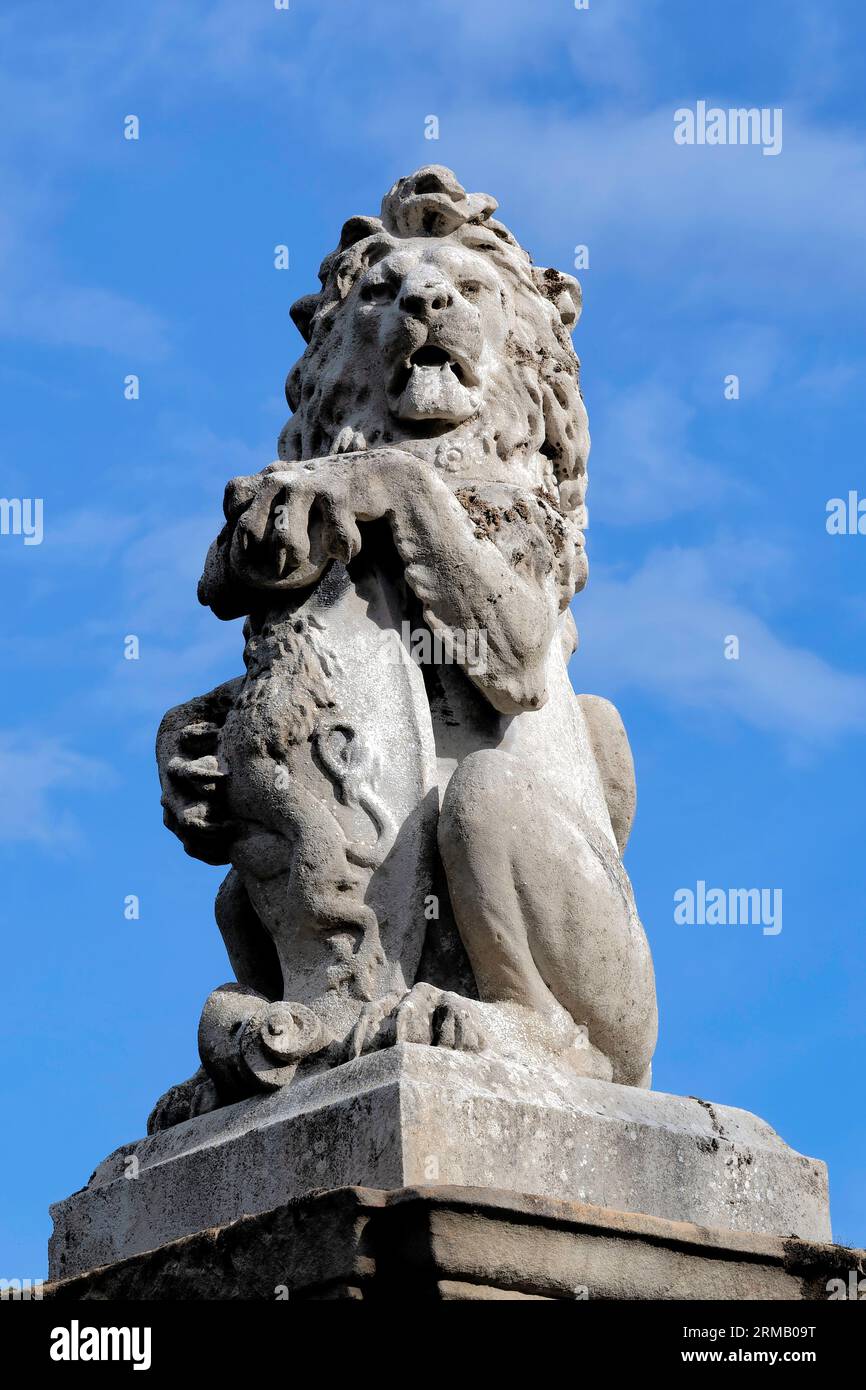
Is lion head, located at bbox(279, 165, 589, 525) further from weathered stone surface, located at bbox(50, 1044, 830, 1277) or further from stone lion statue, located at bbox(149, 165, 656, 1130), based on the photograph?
weathered stone surface, located at bbox(50, 1044, 830, 1277)

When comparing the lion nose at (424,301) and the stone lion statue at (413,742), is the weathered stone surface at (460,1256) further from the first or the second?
the lion nose at (424,301)

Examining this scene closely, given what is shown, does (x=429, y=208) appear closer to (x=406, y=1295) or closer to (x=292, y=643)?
(x=292, y=643)

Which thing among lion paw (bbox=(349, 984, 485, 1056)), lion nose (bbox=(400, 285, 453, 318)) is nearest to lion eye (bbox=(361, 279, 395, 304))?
lion nose (bbox=(400, 285, 453, 318))

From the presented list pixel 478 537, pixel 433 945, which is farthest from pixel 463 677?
pixel 433 945

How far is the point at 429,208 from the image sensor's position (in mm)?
8820

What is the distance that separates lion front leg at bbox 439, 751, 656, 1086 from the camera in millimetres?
7246

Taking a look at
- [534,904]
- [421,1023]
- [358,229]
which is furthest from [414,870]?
[358,229]

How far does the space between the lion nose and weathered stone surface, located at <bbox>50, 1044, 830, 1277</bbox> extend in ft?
10.1

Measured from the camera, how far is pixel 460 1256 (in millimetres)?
6191

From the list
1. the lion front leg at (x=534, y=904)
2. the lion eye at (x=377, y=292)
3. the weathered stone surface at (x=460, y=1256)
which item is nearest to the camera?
the weathered stone surface at (x=460, y=1256)

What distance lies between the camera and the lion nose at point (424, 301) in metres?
8.41

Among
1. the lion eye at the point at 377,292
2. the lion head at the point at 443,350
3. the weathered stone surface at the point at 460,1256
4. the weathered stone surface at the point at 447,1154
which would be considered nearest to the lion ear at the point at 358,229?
the lion head at the point at 443,350

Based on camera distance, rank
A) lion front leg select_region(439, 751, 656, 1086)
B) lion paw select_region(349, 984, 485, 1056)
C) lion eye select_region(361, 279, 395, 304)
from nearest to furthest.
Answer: lion paw select_region(349, 984, 485, 1056) → lion front leg select_region(439, 751, 656, 1086) → lion eye select_region(361, 279, 395, 304)
